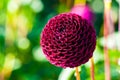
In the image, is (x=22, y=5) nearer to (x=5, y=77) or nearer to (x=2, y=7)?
(x=2, y=7)

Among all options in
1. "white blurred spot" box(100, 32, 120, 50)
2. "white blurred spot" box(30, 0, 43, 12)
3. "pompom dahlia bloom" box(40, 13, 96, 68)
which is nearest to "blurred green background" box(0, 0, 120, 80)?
"white blurred spot" box(30, 0, 43, 12)

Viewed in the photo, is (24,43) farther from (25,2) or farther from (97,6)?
(97,6)

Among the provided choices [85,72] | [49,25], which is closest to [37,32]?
[85,72]

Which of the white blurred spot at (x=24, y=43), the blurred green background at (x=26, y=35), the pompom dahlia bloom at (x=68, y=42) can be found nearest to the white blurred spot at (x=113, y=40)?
the blurred green background at (x=26, y=35)

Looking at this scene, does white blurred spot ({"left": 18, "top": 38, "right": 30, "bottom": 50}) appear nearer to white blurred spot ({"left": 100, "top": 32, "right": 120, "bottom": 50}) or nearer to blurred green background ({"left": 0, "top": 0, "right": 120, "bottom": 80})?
blurred green background ({"left": 0, "top": 0, "right": 120, "bottom": 80})

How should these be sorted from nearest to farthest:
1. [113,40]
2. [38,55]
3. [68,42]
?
1. [68,42]
2. [113,40]
3. [38,55]

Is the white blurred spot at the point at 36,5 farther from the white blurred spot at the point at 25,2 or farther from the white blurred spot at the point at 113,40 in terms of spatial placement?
the white blurred spot at the point at 113,40

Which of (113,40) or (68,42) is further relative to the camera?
(113,40)

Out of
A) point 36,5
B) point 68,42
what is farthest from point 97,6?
point 68,42
